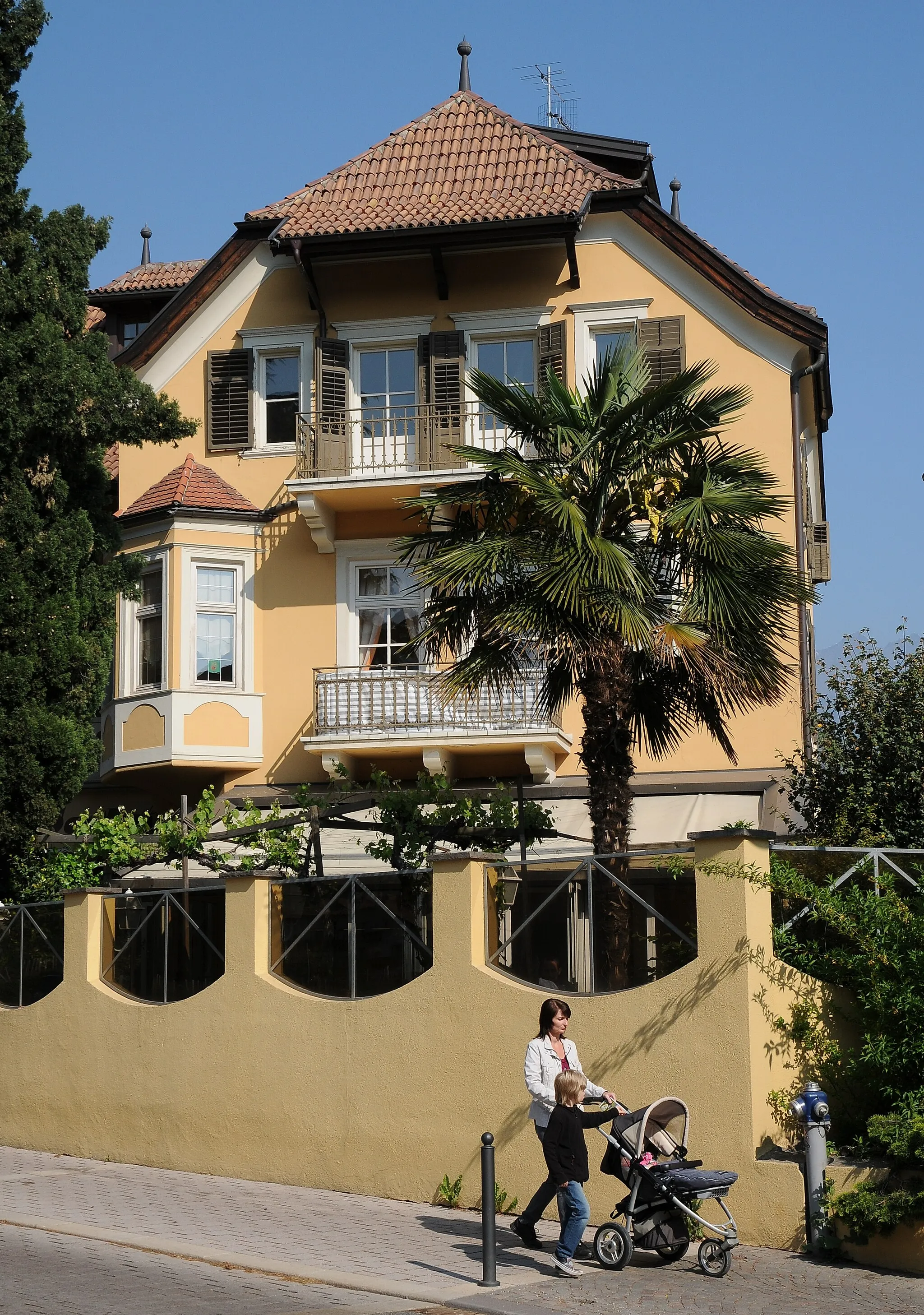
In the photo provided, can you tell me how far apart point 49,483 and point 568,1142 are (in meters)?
11.4

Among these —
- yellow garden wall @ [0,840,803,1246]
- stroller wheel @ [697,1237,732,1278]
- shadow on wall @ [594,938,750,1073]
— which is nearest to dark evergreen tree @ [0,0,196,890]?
yellow garden wall @ [0,840,803,1246]

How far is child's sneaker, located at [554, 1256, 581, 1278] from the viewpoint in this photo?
34.5 feet

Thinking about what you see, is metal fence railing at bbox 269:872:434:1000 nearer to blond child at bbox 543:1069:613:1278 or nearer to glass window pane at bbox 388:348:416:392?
blond child at bbox 543:1069:613:1278

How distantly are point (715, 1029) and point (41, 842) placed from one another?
9.74 metres

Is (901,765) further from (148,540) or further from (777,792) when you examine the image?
(148,540)

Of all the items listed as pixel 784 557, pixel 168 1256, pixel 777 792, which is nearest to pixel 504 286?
pixel 777 792

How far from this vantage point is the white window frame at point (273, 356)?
25.0m

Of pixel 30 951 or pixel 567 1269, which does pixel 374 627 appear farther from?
pixel 567 1269

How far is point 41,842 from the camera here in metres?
18.5

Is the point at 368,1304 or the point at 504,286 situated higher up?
the point at 504,286

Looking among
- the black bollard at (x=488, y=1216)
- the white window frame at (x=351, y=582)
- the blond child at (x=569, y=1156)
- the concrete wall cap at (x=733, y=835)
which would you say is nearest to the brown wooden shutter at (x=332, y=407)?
the white window frame at (x=351, y=582)

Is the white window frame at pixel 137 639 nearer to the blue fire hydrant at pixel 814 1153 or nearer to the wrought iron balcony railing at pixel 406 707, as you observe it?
the wrought iron balcony railing at pixel 406 707

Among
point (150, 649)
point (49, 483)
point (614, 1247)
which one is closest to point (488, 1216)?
point (614, 1247)

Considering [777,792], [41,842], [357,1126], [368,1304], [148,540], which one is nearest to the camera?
[368,1304]
